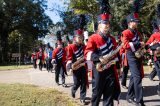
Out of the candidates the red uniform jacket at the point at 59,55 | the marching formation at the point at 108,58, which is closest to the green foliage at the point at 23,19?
the red uniform jacket at the point at 59,55

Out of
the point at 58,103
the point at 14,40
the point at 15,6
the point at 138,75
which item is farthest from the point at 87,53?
the point at 14,40

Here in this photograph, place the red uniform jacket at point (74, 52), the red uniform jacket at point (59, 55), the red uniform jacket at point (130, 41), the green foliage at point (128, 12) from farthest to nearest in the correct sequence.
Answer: the green foliage at point (128, 12)
the red uniform jacket at point (59, 55)
the red uniform jacket at point (74, 52)
the red uniform jacket at point (130, 41)

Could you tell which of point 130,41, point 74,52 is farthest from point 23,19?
point 130,41

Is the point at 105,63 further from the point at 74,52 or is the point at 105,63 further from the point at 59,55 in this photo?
the point at 59,55

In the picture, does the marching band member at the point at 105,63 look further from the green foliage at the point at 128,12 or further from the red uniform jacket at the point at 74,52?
the green foliage at the point at 128,12

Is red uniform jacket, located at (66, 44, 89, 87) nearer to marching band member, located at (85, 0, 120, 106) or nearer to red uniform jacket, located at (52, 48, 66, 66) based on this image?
marching band member, located at (85, 0, 120, 106)

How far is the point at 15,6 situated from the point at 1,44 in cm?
701

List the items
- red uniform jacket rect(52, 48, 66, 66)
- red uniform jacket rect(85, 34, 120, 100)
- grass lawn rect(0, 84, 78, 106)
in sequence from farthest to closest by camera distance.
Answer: red uniform jacket rect(52, 48, 66, 66)
grass lawn rect(0, 84, 78, 106)
red uniform jacket rect(85, 34, 120, 100)

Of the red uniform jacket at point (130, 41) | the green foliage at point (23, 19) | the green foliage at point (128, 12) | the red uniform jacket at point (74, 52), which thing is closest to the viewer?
the red uniform jacket at point (130, 41)

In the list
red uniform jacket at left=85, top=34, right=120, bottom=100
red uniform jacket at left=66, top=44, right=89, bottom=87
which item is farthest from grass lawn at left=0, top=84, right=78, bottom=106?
red uniform jacket at left=85, top=34, right=120, bottom=100

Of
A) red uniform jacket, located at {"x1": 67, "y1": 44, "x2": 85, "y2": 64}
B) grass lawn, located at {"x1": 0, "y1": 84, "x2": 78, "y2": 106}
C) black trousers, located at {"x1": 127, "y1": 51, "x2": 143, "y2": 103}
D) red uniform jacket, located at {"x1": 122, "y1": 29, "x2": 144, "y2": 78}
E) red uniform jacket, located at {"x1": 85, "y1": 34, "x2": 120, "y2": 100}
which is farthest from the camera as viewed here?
red uniform jacket, located at {"x1": 67, "y1": 44, "x2": 85, "y2": 64}

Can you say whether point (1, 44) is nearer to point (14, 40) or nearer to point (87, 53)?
point (14, 40)

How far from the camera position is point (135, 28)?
10266 millimetres

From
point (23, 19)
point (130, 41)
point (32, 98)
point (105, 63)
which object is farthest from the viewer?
point (23, 19)
